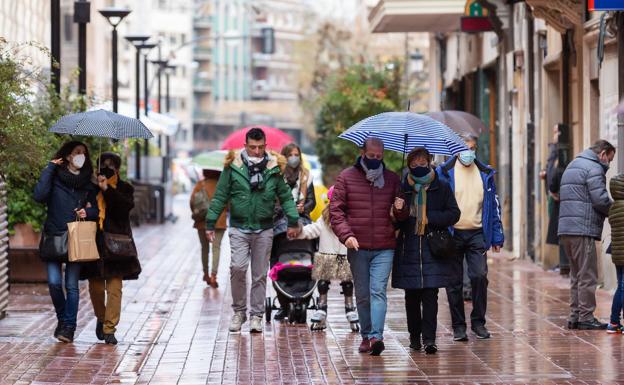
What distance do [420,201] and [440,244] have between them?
1.25 ft

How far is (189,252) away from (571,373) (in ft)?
56.5

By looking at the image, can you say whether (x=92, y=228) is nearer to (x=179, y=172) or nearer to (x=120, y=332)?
(x=120, y=332)

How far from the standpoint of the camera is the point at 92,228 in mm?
13570

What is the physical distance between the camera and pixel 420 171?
12742mm

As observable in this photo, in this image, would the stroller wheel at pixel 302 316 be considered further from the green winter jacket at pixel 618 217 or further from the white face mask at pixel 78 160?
the green winter jacket at pixel 618 217

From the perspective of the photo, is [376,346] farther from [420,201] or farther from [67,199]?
[67,199]

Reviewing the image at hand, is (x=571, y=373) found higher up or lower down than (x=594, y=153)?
lower down

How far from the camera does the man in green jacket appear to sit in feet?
46.9

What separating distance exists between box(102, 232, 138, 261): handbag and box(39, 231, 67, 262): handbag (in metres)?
0.35

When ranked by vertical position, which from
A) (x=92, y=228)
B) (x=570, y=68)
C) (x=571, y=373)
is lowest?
(x=571, y=373)

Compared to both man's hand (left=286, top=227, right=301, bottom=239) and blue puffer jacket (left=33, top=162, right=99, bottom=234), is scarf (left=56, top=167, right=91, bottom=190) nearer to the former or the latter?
blue puffer jacket (left=33, top=162, right=99, bottom=234)

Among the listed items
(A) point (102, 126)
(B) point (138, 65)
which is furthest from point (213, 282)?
(B) point (138, 65)

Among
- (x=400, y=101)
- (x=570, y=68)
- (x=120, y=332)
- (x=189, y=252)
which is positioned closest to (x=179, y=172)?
(x=400, y=101)

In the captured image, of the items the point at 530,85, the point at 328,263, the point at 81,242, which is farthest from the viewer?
the point at 530,85
